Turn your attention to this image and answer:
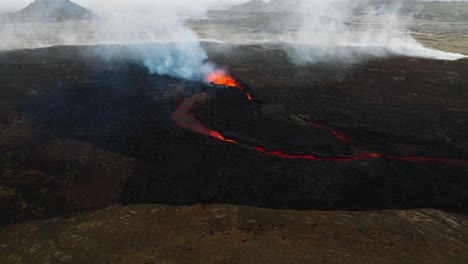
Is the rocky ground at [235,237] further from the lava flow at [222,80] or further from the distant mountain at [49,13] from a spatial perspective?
the distant mountain at [49,13]

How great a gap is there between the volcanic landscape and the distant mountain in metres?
146

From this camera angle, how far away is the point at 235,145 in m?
36.0

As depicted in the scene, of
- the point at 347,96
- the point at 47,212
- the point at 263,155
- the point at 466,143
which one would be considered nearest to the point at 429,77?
the point at 347,96

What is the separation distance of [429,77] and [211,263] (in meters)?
65.3

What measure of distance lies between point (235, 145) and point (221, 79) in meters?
28.3

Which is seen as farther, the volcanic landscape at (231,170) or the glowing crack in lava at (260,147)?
the glowing crack in lava at (260,147)

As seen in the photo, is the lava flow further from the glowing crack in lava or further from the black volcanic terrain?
the glowing crack in lava

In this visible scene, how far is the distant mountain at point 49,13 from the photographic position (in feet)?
590

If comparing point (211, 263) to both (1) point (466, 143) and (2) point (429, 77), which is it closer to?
(1) point (466, 143)

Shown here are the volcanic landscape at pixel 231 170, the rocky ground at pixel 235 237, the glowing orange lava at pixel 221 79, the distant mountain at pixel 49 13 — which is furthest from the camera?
the distant mountain at pixel 49 13

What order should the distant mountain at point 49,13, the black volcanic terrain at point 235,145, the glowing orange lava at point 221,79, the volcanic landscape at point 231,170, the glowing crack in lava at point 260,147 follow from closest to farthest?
the volcanic landscape at point 231,170, the black volcanic terrain at point 235,145, the glowing crack in lava at point 260,147, the glowing orange lava at point 221,79, the distant mountain at point 49,13

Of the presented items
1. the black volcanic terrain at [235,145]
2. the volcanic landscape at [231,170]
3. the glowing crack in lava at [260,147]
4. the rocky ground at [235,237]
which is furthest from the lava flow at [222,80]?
the rocky ground at [235,237]

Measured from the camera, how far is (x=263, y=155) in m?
34.1

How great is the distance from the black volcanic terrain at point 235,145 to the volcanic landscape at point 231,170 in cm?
18
